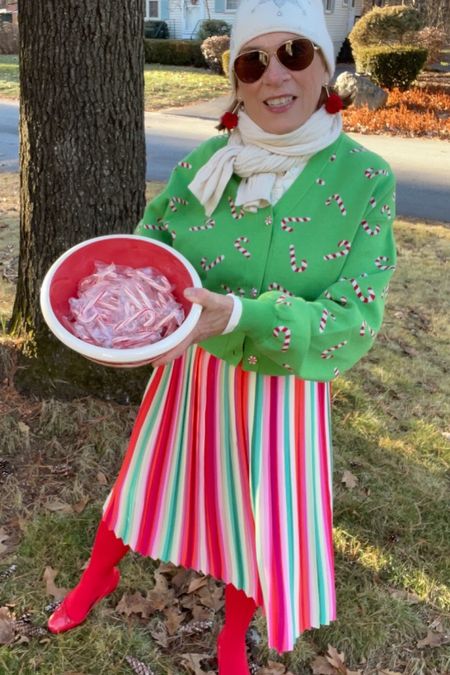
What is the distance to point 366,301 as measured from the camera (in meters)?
1.51

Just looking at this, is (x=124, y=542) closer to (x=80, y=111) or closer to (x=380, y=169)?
(x=380, y=169)

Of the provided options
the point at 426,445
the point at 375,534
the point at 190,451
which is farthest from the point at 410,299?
the point at 190,451

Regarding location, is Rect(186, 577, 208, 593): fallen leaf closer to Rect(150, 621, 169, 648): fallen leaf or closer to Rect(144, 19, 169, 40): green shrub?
Rect(150, 621, 169, 648): fallen leaf

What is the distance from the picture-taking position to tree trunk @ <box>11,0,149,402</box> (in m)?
2.57

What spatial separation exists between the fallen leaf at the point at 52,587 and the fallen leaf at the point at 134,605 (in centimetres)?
21

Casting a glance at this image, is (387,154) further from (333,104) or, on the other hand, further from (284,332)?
(284,332)

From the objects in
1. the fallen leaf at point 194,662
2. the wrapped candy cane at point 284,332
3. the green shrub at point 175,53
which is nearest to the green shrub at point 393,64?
the green shrub at point 175,53

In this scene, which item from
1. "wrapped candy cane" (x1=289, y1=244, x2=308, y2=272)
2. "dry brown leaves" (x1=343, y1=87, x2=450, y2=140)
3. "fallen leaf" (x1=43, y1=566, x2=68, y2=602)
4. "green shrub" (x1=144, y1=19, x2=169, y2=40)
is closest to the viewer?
"wrapped candy cane" (x1=289, y1=244, x2=308, y2=272)

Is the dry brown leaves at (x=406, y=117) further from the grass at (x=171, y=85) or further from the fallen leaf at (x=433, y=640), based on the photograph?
the fallen leaf at (x=433, y=640)

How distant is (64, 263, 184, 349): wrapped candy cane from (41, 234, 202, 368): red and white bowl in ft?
0.09

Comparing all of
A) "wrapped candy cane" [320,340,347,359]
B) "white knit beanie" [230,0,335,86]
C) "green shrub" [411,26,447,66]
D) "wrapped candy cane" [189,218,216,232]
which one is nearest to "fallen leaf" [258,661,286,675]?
"wrapped candy cane" [320,340,347,359]

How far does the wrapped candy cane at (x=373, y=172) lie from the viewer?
1.54 meters

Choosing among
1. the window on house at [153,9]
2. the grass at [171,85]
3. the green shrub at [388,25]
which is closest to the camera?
the green shrub at [388,25]

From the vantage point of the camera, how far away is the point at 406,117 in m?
11.8
